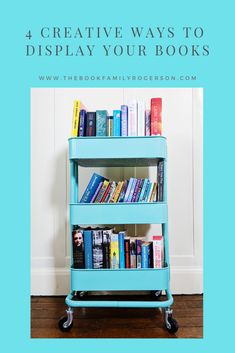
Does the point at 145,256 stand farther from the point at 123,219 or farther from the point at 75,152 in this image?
the point at 75,152

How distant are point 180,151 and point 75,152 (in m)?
0.82

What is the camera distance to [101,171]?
6.22ft

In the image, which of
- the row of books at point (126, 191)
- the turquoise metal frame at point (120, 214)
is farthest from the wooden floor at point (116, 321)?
the row of books at point (126, 191)

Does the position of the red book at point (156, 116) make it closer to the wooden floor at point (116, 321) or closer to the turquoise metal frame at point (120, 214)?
the turquoise metal frame at point (120, 214)

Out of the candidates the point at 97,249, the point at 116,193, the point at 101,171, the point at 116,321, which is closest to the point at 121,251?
the point at 97,249

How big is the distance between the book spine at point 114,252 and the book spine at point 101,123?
0.54 metres

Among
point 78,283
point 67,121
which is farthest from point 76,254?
point 67,121

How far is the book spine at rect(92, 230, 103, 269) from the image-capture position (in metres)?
1.41

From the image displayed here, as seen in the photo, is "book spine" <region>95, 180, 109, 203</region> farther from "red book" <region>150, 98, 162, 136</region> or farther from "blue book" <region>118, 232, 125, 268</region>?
"red book" <region>150, 98, 162, 136</region>

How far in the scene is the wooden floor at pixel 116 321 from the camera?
136 cm

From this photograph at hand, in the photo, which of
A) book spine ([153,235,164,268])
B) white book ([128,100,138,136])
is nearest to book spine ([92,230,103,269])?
book spine ([153,235,164,268])

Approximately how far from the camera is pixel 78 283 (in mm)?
1385

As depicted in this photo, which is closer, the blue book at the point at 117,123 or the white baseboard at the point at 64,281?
the blue book at the point at 117,123
